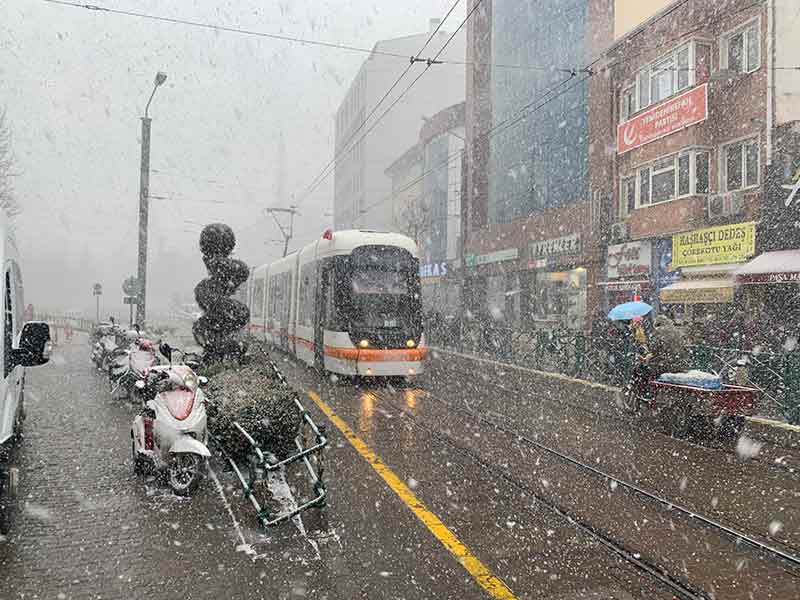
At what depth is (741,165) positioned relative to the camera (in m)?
18.9

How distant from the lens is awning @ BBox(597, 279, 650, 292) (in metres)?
22.3

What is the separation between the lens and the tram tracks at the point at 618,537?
4527 millimetres

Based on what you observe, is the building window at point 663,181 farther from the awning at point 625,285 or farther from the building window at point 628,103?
the building window at point 628,103

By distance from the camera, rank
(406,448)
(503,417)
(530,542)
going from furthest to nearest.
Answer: (503,417) → (406,448) → (530,542)

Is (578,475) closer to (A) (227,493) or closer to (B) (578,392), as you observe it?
(A) (227,493)

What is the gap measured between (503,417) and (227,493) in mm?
5320

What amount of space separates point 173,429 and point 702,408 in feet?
22.1

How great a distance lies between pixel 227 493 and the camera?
643 centimetres

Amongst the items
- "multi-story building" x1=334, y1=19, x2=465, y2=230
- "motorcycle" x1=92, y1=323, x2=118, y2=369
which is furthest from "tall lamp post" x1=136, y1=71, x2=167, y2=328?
"multi-story building" x1=334, y1=19, x2=465, y2=230

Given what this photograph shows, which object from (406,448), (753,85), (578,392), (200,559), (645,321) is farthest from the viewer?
(753,85)

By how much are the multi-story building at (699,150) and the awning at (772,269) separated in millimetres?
83

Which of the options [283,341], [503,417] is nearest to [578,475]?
[503,417]

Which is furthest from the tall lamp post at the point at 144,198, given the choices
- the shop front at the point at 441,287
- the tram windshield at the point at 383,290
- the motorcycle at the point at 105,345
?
the shop front at the point at 441,287

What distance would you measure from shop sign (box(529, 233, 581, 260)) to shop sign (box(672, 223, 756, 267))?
5791 mm
